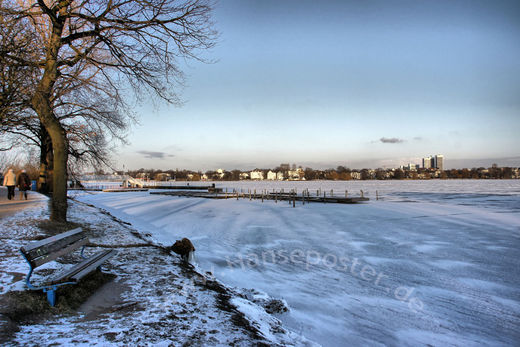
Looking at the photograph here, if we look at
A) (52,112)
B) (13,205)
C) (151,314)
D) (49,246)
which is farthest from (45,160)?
(151,314)

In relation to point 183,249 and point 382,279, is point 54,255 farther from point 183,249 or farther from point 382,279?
point 382,279

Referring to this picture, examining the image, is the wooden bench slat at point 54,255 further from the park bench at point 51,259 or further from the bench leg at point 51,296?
the bench leg at point 51,296

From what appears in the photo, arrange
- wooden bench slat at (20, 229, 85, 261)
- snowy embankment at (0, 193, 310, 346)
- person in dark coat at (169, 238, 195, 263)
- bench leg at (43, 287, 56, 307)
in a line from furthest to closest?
person in dark coat at (169, 238, 195, 263), bench leg at (43, 287, 56, 307), wooden bench slat at (20, 229, 85, 261), snowy embankment at (0, 193, 310, 346)

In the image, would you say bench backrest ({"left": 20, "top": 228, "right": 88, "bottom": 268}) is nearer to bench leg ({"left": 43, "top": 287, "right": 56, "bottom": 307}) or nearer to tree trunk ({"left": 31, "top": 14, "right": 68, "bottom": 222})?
bench leg ({"left": 43, "top": 287, "right": 56, "bottom": 307})

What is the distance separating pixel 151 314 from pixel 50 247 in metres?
1.67

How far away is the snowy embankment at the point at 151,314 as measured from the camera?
3.22 m

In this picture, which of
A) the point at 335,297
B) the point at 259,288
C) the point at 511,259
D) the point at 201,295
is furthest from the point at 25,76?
the point at 511,259

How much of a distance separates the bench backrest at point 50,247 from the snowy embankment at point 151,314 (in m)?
0.68

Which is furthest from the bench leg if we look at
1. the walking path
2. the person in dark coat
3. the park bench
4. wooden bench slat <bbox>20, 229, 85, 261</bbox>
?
the walking path

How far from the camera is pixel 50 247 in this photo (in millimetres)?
4027

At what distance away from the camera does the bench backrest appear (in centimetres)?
351

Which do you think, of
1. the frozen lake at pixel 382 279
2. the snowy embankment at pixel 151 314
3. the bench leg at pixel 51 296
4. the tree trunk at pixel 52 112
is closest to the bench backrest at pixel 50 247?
the bench leg at pixel 51 296

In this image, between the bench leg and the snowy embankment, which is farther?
the bench leg

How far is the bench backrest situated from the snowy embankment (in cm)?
68
